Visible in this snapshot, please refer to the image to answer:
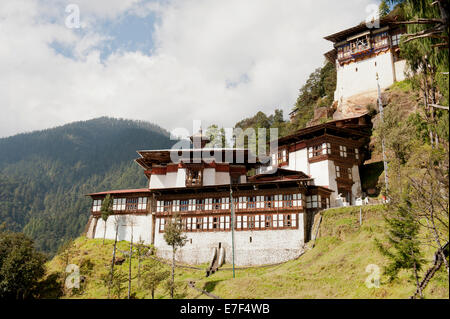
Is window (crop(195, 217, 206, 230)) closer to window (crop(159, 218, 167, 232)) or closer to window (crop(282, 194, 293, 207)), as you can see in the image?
window (crop(159, 218, 167, 232))

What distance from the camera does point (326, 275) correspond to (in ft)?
109

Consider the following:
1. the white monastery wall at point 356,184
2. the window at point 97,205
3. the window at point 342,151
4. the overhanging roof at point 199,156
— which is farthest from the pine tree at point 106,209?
the white monastery wall at point 356,184

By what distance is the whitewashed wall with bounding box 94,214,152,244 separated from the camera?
54.7m

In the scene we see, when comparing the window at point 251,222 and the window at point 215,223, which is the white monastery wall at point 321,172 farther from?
the window at point 215,223

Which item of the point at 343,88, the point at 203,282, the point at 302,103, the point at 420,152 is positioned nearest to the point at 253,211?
the point at 203,282

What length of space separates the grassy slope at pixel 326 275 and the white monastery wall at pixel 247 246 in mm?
1822

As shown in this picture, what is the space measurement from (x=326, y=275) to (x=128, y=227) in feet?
104

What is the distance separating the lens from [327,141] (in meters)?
53.6

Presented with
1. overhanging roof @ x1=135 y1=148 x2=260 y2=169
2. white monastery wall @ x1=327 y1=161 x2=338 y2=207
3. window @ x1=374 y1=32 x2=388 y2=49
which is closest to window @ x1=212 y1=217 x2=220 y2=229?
overhanging roof @ x1=135 y1=148 x2=260 y2=169

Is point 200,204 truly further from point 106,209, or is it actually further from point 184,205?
point 106,209

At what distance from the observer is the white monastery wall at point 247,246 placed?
44.8 metres

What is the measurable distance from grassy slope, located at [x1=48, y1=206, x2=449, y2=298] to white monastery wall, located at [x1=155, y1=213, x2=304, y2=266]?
5.98ft
